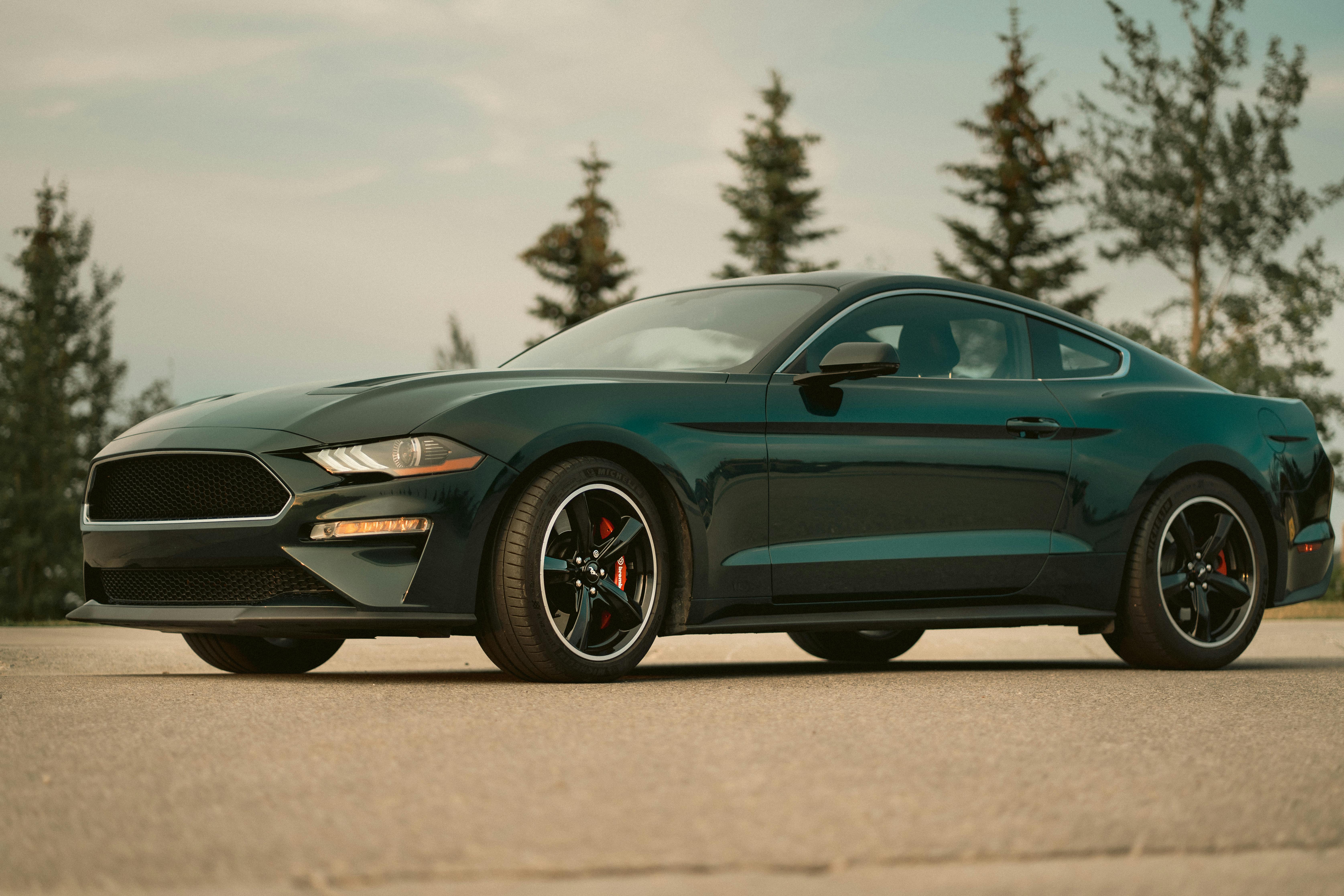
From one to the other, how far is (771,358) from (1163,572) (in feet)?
7.11

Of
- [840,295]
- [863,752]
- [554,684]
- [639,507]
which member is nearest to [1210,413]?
[840,295]

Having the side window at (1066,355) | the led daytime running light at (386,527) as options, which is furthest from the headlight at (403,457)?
the side window at (1066,355)

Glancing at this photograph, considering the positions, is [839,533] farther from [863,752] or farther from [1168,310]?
[1168,310]

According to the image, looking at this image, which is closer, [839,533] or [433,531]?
[433,531]

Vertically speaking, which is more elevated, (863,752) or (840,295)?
(840,295)

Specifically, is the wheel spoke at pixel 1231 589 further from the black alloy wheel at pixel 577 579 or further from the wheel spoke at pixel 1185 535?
the black alloy wheel at pixel 577 579

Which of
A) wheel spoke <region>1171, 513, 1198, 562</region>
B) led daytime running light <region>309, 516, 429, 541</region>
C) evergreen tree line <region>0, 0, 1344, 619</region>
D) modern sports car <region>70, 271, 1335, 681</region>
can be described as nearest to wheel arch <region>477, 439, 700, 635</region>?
modern sports car <region>70, 271, 1335, 681</region>

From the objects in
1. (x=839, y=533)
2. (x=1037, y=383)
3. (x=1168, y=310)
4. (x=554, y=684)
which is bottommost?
(x=554, y=684)

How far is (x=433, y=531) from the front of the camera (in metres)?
5.04

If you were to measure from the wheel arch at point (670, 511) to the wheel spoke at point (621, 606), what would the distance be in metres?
0.15

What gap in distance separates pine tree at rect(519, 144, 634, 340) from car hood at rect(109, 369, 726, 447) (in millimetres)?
43636

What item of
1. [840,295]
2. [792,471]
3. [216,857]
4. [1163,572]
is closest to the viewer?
[216,857]

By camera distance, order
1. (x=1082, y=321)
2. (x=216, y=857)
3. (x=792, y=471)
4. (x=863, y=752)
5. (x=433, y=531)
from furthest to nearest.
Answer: (x=1082, y=321) → (x=792, y=471) → (x=433, y=531) → (x=863, y=752) → (x=216, y=857)

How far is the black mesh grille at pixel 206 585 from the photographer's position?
16.9ft
